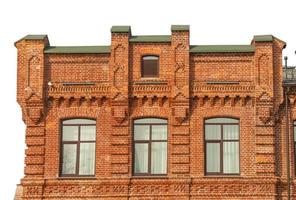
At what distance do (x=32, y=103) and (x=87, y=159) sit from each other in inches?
130

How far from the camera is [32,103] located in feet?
97.1

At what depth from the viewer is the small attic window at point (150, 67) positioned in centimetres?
3017

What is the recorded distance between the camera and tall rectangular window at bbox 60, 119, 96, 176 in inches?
1168

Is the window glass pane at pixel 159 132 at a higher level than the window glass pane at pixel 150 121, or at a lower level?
lower

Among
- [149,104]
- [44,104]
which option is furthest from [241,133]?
[44,104]

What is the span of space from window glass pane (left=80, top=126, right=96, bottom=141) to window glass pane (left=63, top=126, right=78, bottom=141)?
10.1 inches

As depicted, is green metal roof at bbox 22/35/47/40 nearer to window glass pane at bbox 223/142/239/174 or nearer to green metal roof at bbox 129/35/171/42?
green metal roof at bbox 129/35/171/42

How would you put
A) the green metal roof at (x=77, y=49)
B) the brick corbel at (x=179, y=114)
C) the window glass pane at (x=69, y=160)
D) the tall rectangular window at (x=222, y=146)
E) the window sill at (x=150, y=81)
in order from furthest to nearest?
the green metal roof at (x=77, y=49)
the window sill at (x=150, y=81)
the window glass pane at (x=69, y=160)
the tall rectangular window at (x=222, y=146)
the brick corbel at (x=179, y=114)

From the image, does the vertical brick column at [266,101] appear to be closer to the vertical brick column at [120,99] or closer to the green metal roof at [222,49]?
the green metal roof at [222,49]

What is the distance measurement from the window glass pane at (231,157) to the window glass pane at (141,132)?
10.9 ft

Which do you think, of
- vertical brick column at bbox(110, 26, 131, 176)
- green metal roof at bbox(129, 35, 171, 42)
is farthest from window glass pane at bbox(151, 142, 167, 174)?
green metal roof at bbox(129, 35, 171, 42)

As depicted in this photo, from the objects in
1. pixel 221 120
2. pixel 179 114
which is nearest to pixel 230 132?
pixel 221 120

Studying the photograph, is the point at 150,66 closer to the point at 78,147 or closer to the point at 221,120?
the point at 221,120

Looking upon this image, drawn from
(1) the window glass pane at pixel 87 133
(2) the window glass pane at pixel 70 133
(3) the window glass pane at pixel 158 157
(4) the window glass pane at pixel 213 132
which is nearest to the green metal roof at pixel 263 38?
(4) the window glass pane at pixel 213 132
